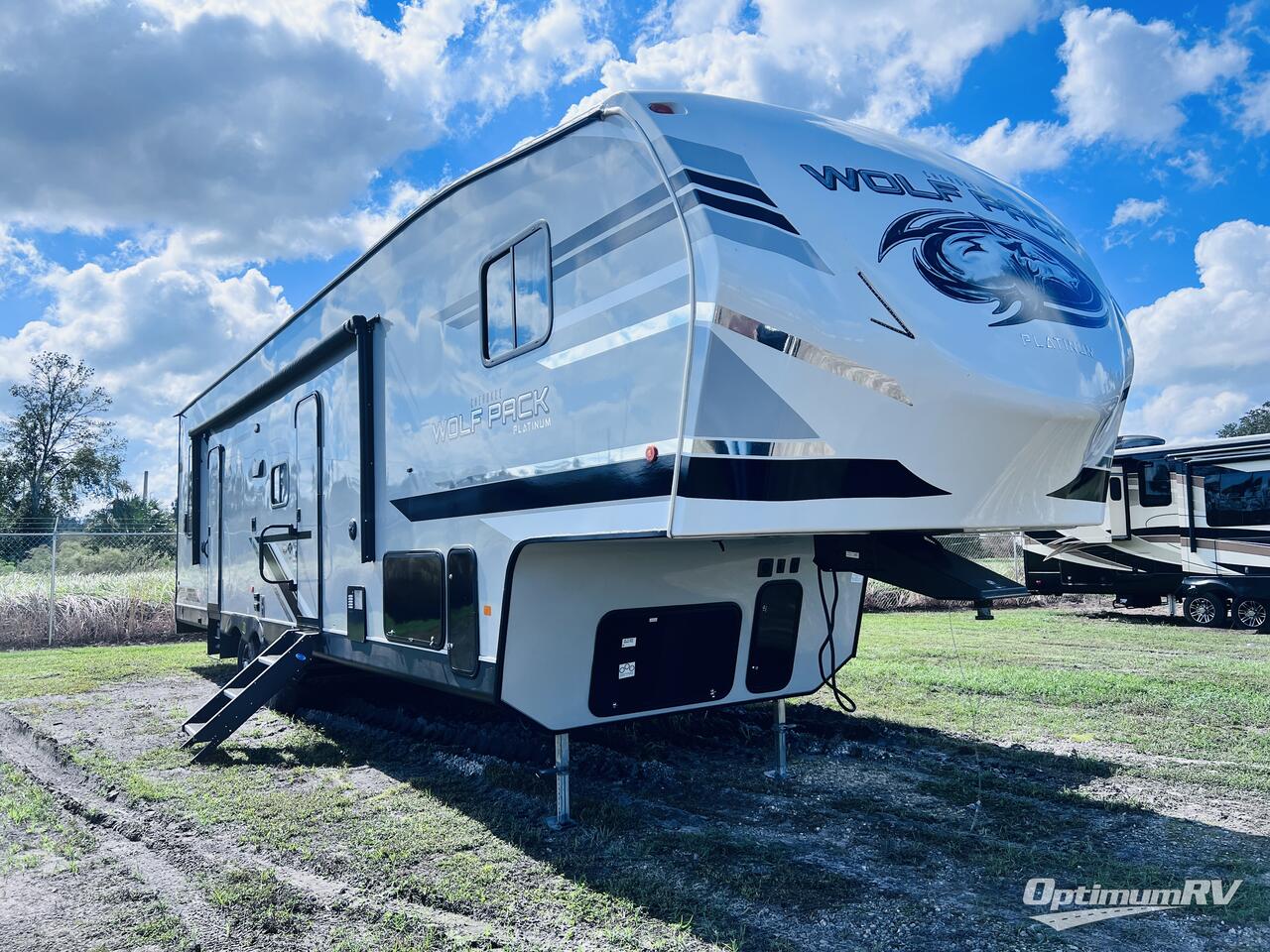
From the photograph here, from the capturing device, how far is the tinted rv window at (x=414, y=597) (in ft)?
16.6

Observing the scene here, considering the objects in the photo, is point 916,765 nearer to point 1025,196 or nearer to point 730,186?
point 1025,196

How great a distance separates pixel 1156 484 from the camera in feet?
50.6

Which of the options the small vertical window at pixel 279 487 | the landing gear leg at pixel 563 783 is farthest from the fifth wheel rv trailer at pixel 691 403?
the small vertical window at pixel 279 487

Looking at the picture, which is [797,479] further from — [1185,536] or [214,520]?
[1185,536]

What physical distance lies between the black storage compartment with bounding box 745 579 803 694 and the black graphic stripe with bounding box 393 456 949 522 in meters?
2.00

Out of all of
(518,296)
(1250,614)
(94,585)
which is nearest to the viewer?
(518,296)

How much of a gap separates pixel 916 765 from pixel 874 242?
3567 millimetres

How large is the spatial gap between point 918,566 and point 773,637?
1.61m

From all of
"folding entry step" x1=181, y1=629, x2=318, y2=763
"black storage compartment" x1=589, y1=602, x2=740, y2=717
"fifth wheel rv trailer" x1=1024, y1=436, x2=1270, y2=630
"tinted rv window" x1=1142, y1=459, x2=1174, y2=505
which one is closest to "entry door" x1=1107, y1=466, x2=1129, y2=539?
"fifth wheel rv trailer" x1=1024, y1=436, x2=1270, y2=630

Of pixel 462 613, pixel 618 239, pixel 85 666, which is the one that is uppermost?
pixel 618 239

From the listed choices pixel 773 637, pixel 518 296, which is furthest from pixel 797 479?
pixel 773 637

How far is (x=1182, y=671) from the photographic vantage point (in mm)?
9242

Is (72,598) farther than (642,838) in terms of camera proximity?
Yes

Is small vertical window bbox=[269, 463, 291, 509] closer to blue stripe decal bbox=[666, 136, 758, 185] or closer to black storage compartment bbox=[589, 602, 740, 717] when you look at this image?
black storage compartment bbox=[589, 602, 740, 717]
